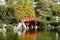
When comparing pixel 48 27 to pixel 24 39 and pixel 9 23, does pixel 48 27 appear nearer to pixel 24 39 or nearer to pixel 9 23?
pixel 9 23

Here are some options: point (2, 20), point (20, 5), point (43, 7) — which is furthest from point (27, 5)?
point (2, 20)

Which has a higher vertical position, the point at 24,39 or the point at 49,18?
the point at 24,39

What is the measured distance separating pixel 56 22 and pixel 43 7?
7.16m

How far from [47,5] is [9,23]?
10417mm

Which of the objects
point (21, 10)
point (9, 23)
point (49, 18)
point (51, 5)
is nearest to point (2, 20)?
point (9, 23)

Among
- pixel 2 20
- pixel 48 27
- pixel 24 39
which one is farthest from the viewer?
pixel 48 27

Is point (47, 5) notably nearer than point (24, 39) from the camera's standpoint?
No

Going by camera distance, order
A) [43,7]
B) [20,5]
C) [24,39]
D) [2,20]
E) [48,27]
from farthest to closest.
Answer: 1. [43,7]
2. [20,5]
3. [48,27]
4. [2,20]
5. [24,39]

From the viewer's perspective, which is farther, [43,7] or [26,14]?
[43,7]

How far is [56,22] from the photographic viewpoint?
35.0m

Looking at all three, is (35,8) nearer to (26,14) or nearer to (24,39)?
(26,14)

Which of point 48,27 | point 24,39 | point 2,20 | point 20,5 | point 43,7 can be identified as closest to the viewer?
point 24,39

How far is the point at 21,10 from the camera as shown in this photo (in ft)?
120

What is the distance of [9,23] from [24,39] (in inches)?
531
